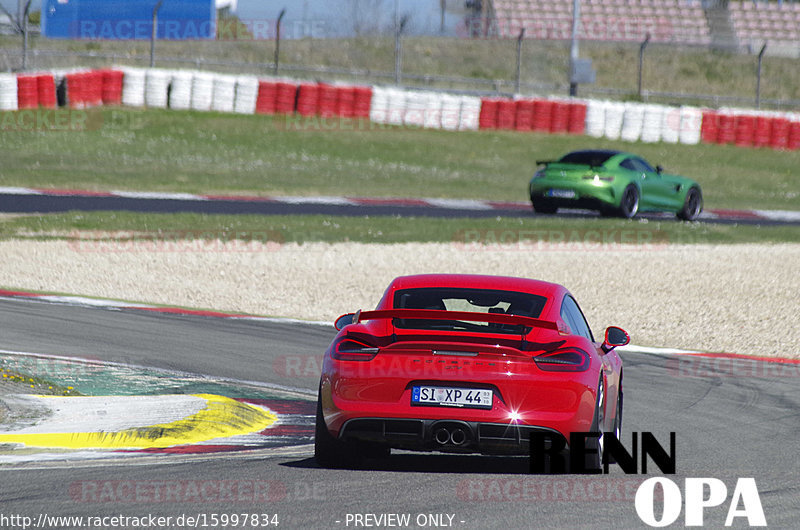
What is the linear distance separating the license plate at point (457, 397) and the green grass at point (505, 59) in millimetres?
41273

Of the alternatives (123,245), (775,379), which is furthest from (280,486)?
(123,245)

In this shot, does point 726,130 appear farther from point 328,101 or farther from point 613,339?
point 613,339

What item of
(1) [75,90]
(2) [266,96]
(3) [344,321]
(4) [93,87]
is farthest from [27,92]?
(3) [344,321]

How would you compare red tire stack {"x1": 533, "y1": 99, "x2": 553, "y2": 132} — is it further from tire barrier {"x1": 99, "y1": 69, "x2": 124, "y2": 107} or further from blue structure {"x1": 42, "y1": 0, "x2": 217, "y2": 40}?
blue structure {"x1": 42, "y1": 0, "x2": 217, "y2": 40}

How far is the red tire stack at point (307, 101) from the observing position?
3322 cm

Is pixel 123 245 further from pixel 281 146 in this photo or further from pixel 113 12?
pixel 113 12

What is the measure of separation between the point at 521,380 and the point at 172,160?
24.9m

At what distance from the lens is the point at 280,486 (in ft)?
19.6

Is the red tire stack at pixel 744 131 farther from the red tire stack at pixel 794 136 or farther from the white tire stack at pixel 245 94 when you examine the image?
the white tire stack at pixel 245 94

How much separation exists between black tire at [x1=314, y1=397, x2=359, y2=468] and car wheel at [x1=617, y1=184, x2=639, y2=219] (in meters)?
17.0

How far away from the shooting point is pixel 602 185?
73.9 ft

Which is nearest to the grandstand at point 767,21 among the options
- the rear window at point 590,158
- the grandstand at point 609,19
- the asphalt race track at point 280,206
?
the grandstand at point 609,19

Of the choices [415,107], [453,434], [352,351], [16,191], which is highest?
[352,351]

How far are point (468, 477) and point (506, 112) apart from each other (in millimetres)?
28798
